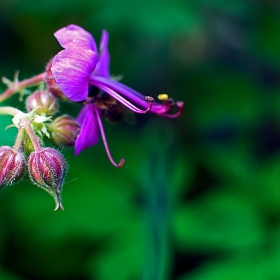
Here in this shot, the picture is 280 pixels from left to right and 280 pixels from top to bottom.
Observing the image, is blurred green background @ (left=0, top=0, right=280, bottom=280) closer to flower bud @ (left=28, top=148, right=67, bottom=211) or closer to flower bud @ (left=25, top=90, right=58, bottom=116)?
flower bud @ (left=28, top=148, right=67, bottom=211)

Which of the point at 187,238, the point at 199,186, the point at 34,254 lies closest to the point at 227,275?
the point at 187,238

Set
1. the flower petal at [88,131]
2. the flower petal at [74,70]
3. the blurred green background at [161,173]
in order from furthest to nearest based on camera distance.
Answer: the blurred green background at [161,173]
the flower petal at [88,131]
the flower petal at [74,70]

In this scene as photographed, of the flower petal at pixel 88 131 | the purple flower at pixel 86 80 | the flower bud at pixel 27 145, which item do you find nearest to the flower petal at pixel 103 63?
the purple flower at pixel 86 80

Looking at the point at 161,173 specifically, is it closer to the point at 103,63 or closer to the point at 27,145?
the point at 103,63

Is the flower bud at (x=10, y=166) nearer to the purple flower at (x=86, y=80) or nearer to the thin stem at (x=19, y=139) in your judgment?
the thin stem at (x=19, y=139)

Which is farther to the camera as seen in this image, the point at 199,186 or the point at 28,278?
the point at 199,186

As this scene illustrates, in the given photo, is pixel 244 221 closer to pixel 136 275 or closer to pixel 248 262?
pixel 248 262

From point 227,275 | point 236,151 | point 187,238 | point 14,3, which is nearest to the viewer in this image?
point 227,275
